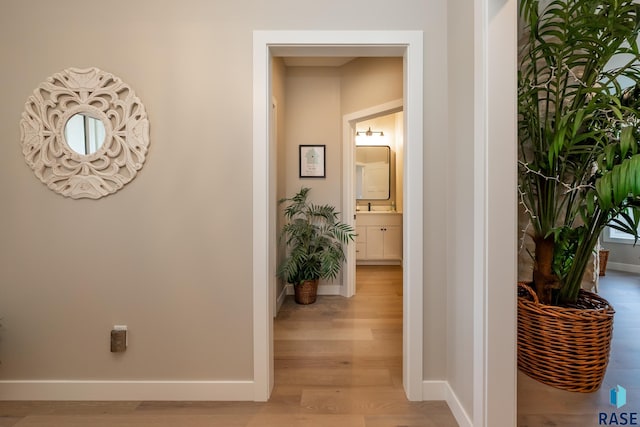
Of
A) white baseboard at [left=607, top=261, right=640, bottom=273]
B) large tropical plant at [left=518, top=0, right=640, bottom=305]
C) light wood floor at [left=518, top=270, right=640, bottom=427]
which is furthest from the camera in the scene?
white baseboard at [left=607, top=261, right=640, bottom=273]

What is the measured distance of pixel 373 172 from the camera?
5.25 metres

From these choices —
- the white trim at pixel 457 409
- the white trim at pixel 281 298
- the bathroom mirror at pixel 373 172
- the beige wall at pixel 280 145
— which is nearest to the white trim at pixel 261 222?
the white trim at pixel 457 409

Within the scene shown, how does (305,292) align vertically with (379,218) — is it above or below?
below

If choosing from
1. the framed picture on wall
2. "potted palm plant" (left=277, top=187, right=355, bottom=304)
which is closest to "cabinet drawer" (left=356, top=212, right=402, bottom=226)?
"potted palm plant" (left=277, top=187, right=355, bottom=304)

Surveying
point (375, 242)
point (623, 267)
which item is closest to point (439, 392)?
point (375, 242)

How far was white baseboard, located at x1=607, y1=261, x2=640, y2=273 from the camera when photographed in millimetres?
4270

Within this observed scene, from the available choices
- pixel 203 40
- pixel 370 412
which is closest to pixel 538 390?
pixel 370 412

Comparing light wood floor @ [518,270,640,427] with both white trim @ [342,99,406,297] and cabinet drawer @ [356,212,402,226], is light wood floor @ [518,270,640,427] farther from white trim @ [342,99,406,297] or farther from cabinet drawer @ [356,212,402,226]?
cabinet drawer @ [356,212,402,226]

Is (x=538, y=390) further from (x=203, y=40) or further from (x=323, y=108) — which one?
(x=323, y=108)

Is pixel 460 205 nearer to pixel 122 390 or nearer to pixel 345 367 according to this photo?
pixel 345 367

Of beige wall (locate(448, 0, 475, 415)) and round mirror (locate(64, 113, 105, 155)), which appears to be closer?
beige wall (locate(448, 0, 475, 415))

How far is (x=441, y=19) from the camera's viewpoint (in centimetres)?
171

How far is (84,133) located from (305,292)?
230 cm

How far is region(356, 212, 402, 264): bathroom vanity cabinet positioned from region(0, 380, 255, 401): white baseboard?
336 centimetres
